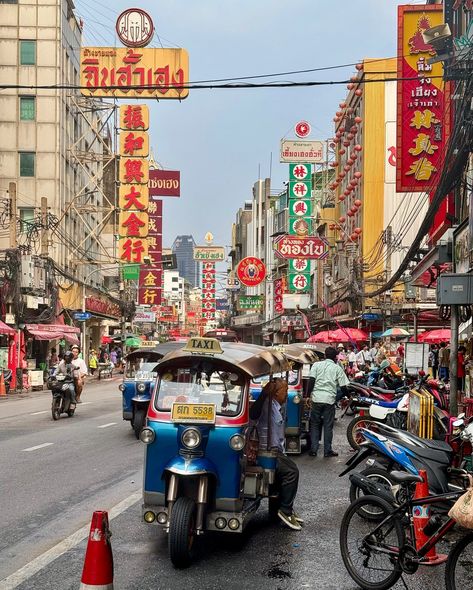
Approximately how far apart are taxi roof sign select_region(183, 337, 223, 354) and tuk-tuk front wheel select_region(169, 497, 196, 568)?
139 cm

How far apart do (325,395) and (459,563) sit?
7696 mm

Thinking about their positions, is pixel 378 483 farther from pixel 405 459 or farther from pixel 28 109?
pixel 28 109

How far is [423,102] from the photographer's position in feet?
64.7

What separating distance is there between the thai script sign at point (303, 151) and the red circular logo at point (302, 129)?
5763 millimetres

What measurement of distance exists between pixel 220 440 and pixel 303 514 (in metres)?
2.32

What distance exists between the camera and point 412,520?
5.80m

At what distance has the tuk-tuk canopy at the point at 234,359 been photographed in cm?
693

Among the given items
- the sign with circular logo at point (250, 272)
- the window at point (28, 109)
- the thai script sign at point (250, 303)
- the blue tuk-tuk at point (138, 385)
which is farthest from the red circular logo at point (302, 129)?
the blue tuk-tuk at point (138, 385)

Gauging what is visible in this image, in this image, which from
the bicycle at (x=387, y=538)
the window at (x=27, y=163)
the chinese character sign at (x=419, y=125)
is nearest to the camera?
the bicycle at (x=387, y=538)

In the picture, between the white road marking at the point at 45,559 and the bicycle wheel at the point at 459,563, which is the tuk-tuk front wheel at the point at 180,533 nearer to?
the white road marking at the point at 45,559

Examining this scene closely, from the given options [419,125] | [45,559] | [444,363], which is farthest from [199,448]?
[419,125]

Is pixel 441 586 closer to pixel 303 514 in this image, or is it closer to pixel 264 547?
pixel 264 547

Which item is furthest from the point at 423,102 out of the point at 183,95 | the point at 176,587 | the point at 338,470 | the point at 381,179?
the point at 381,179

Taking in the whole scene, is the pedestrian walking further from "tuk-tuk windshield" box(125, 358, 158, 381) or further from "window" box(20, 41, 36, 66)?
"window" box(20, 41, 36, 66)
